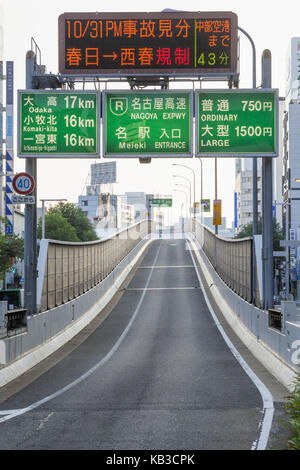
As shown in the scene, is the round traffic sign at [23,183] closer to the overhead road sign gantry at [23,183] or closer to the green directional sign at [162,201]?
the overhead road sign gantry at [23,183]

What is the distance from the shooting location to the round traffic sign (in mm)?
20000

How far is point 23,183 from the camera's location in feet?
65.9

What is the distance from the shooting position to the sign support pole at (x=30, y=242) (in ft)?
68.9

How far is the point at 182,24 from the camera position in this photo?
66.2ft

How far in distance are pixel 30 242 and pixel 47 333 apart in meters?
3.50

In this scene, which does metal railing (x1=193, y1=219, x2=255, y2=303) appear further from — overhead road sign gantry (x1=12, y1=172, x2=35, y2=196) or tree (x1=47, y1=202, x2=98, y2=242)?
tree (x1=47, y1=202, x2=98, y2=242)

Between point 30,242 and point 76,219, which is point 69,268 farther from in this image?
point 76,219

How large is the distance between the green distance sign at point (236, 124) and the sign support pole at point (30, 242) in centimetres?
564

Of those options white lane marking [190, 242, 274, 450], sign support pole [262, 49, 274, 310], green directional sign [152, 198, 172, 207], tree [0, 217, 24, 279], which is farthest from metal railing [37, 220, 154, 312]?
green directional sign [152, 198, 172, 207]

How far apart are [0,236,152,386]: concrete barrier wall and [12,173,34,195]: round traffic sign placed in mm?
4013

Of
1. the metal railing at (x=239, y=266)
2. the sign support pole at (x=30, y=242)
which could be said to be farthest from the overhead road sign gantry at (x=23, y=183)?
the metal railing at (x=239, y=266)

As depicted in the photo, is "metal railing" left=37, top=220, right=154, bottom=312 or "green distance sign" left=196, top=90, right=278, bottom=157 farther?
"metal railing" left=37, top=220, right=154, bottom=312
